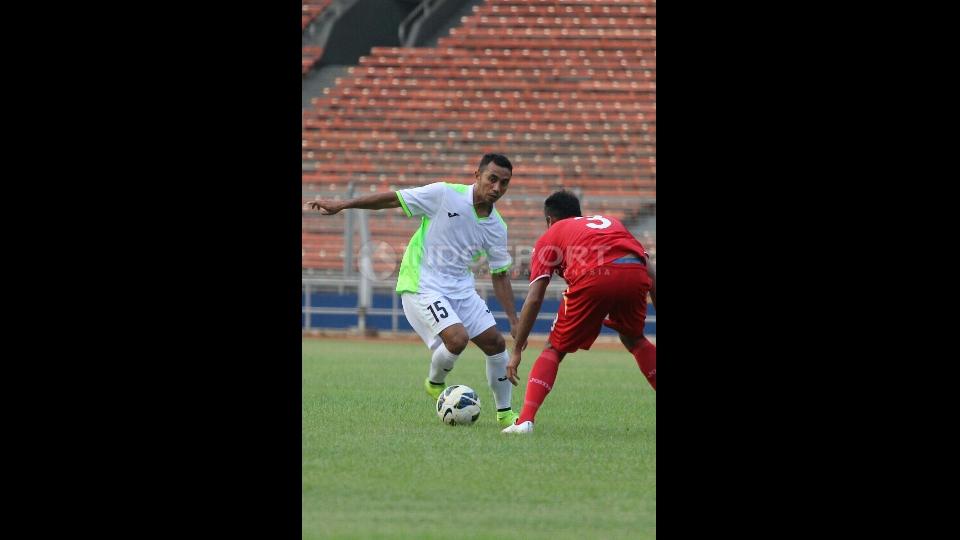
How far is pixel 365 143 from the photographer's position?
25.6 metres

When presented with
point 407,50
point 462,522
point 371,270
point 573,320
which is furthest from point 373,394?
point 407,50

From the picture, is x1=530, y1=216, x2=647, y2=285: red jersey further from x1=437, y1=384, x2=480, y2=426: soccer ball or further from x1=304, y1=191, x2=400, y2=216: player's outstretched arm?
x1=304, y1=191, x2=400, y2=216: player's outstretched arm

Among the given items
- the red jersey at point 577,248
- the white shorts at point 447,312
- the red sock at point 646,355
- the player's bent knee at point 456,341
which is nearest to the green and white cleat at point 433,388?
the white shorts at point 447,312

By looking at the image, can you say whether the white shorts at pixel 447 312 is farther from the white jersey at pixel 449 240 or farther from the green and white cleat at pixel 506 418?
the green and white cleat at pixel 506 418

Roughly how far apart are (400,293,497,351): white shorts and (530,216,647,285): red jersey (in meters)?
1.20

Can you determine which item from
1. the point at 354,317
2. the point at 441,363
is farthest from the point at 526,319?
the point at 354,317

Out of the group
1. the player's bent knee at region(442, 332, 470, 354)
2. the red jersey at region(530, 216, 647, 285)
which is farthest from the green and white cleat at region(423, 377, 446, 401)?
the red jersey at region(530, 216, 647, 285)

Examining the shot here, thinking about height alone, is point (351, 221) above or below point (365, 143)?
below

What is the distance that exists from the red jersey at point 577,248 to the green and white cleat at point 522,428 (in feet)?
3.14

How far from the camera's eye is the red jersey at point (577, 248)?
8531 mm

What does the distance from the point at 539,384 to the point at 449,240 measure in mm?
1699
